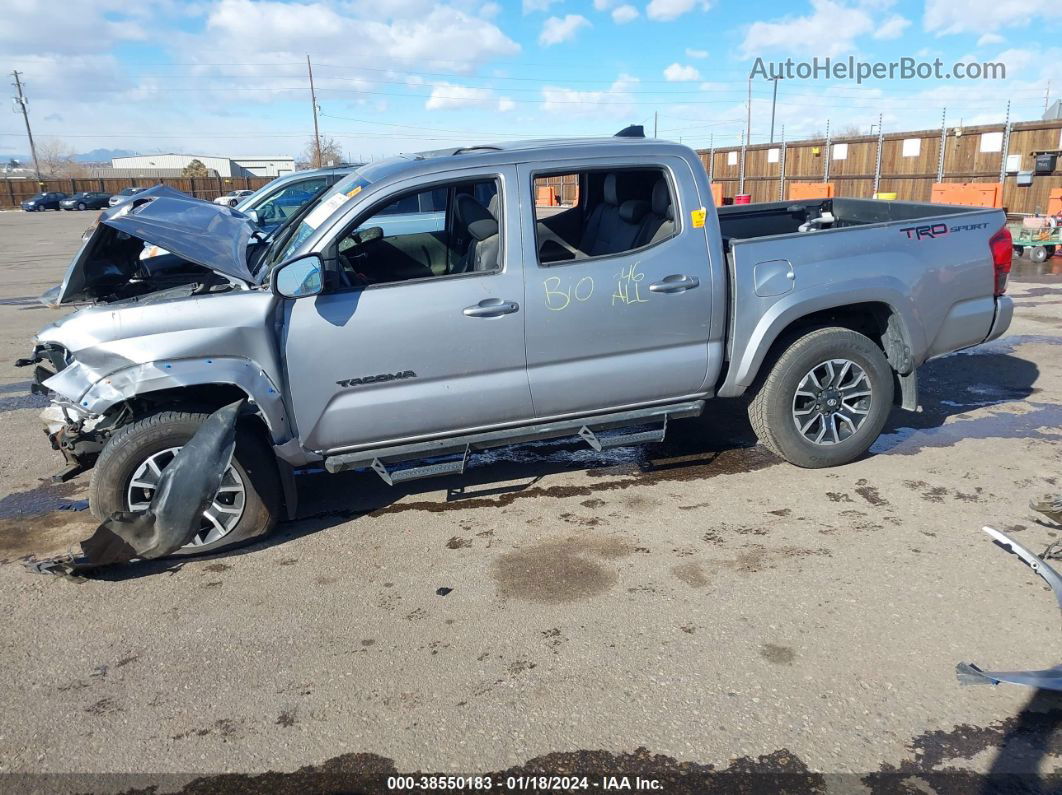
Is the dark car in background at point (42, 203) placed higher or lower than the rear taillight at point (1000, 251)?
higher

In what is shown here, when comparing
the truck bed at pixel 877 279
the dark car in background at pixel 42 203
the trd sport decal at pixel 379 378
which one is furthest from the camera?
the dark car in background at pixel 42 203

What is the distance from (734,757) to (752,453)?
118 inches

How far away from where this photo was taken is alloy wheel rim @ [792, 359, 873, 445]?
4906 millimetres

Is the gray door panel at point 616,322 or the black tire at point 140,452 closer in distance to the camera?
the black tire at point 140,452

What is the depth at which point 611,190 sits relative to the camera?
508 centimetres

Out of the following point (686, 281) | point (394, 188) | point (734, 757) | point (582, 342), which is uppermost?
point (394, 188)

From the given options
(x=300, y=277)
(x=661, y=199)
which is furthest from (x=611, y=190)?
(x=300, y=277)

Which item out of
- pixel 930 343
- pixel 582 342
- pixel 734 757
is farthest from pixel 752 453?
pixel 734 757

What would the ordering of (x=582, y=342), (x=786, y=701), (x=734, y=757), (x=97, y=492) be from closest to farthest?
(x=734, y=757), (x=786, y=701), (x=97, y=492), (x=582, y=342)

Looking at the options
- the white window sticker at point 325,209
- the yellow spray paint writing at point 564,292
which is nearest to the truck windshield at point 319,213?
the white window sticker at point 325,209

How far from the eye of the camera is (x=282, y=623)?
357 centimetres

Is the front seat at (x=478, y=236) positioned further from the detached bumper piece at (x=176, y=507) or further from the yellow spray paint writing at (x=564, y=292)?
the detached bumper piece at (x=176, y=507)

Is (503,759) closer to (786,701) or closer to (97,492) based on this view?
(786,701)

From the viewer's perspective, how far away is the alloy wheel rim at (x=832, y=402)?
491 centimetres
